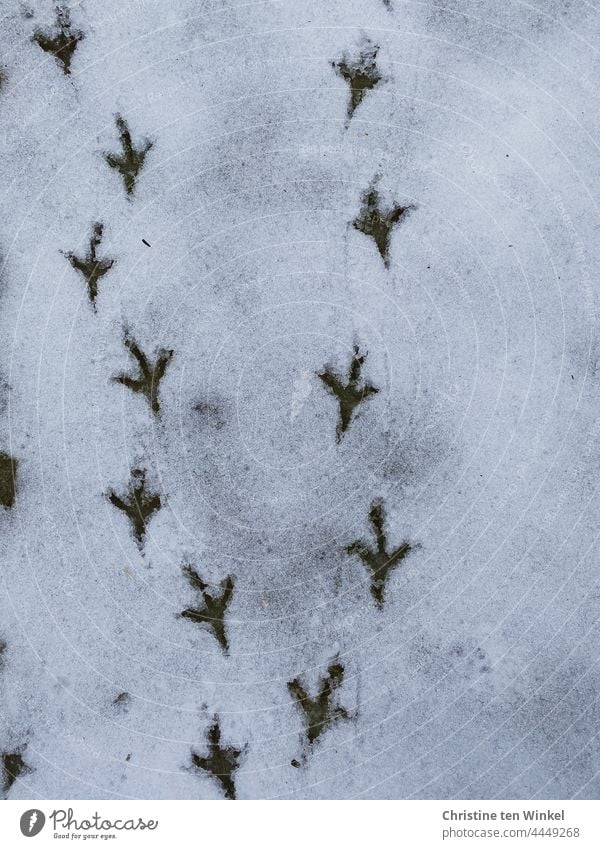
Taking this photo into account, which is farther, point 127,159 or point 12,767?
point 127,159

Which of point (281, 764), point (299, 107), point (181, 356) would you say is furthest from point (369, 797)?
point (299, 107)

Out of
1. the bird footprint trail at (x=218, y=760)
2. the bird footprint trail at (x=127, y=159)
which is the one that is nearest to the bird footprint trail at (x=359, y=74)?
the bird footprint trail at (x=127, y=159)

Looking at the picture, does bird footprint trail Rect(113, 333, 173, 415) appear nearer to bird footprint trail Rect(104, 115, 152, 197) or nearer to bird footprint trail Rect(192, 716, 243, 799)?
bird footprint trail Rect(104, 115, 152, 197)

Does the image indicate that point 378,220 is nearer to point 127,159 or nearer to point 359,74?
point 359,74

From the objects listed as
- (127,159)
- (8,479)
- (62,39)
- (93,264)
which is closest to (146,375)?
(93,264)

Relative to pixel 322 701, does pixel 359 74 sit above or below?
above

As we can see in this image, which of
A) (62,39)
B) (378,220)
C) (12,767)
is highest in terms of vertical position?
(62,39)

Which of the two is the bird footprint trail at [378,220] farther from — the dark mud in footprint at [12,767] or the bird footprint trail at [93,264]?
the dark mud in footprint at [12,767]

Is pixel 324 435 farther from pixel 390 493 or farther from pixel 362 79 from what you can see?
pixel 362 79
